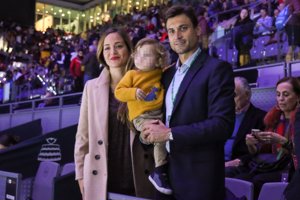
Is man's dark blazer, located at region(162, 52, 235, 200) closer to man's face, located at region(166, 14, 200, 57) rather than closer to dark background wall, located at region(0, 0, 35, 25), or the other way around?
man's face, located at region(166, 14, 200, 57)

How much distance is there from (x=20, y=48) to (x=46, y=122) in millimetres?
15351

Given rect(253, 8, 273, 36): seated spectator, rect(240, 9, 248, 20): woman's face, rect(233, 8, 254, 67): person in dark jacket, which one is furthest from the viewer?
rect(240, 9, 248, 20): woman's face

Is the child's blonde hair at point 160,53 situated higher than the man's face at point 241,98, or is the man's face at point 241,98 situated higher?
the child's blonde hair at point 160,53

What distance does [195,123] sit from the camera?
6.44 feet

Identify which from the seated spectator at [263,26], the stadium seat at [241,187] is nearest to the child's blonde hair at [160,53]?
the stadium seat at [241,187]

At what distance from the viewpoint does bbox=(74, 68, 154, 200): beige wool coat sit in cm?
241

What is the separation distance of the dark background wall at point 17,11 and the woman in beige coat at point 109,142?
63.4ft

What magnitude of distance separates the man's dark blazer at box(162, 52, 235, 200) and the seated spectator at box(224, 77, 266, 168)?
1.91 metres

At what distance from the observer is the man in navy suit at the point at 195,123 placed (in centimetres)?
193

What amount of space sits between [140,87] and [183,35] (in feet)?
1.26

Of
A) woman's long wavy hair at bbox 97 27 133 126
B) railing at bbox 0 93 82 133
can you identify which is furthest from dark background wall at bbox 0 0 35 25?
woman's long wavy hair at bbox 97 27 133 126

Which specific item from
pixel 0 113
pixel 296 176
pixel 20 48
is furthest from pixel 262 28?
pixel 20 48

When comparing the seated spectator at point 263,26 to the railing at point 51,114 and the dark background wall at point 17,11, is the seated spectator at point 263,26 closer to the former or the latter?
the railing at point 51,114

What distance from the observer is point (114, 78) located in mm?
2639
